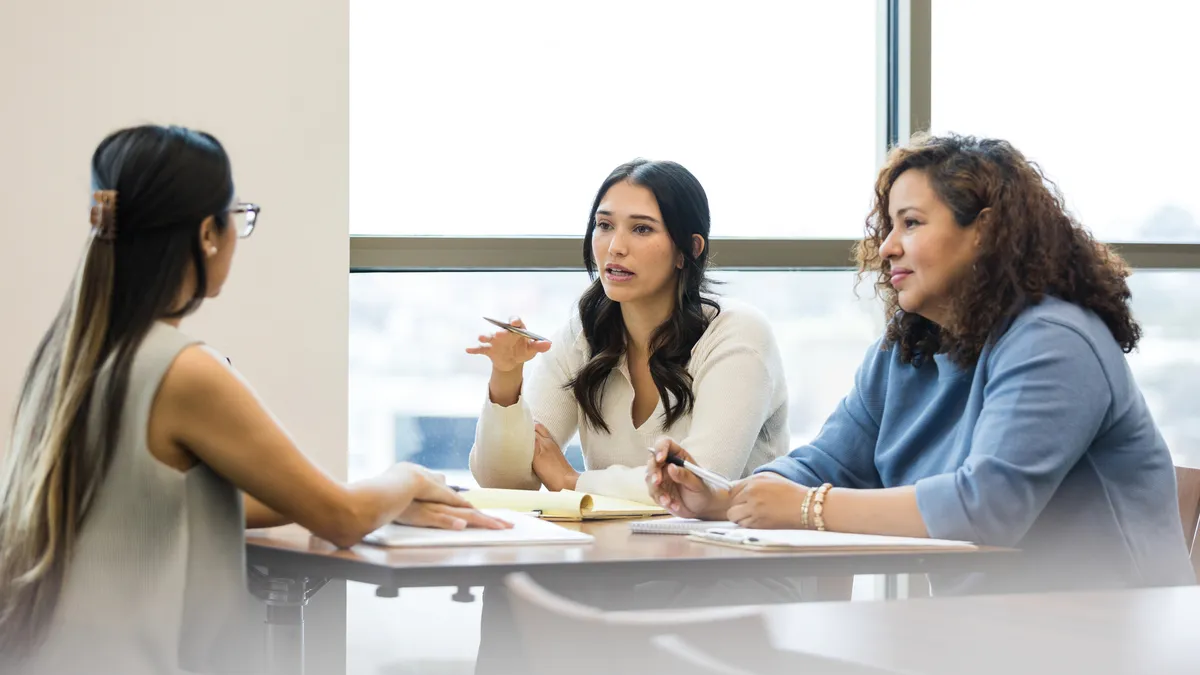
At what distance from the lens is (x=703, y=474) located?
6.03 ft

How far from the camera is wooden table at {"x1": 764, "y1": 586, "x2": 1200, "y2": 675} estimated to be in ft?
3.14

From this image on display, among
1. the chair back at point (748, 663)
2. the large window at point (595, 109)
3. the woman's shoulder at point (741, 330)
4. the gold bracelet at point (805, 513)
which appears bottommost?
the gold bracelet at point (805, 513)

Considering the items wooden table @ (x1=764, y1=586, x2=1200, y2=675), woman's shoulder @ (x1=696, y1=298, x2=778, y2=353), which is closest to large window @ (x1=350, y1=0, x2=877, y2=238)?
woman's shoulder @ (x1=696, y1=298, x2=778, y2=353)

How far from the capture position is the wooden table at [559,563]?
1.33 meters

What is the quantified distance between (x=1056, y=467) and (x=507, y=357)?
3.93ft

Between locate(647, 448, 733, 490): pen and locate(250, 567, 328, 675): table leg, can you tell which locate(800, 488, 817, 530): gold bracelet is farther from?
locate(250, 567, 328, 675): table leg

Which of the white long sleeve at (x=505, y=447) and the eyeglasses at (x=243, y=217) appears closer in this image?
the eyeglasses at (x=243, y=217)

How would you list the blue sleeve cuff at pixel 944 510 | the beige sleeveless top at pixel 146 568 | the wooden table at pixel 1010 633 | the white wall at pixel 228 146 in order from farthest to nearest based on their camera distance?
the white wall at pixel 228 146, the blue sleeve cuff at pixel 944 510, the beige sleeveless top at pixel 146 568, the wooden table at pixel 1010 633

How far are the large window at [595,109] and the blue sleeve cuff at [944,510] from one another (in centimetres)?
190

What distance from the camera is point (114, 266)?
136cm

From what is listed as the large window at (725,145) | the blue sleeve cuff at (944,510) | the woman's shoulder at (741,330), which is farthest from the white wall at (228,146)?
the blue sleeve cuff at (944,510)

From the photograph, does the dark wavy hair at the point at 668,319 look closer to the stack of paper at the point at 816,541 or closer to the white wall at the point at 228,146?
the white wall at the point at 228,146

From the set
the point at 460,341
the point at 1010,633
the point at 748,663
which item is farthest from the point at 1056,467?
the point at 460,341

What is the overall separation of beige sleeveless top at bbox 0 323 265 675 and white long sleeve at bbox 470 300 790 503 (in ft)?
3.48
